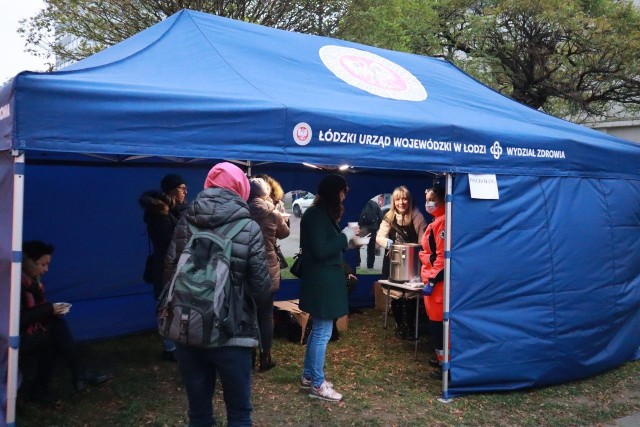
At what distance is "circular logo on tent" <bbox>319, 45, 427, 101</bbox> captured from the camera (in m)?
5.50

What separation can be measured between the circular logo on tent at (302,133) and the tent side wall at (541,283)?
156cm

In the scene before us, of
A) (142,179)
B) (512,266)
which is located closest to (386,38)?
(142,179)

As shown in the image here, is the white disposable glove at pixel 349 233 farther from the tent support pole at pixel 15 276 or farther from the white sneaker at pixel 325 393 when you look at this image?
the tent support pole at pixel 15 276

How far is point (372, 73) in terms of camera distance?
5891 millimetres

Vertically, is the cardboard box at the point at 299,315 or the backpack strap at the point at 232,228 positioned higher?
the backpack strap at the point at 232,228

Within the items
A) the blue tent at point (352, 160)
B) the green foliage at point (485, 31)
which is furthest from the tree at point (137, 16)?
the blue tent at point (352, 160)

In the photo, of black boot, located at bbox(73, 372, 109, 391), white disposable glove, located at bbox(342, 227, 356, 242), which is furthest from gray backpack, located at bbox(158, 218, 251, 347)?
black boot, located at bbox(73, 372, 109, 391)

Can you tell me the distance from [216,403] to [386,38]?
12.9 metres

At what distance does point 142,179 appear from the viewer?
684 centimetres

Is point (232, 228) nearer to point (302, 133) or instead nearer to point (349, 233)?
point (302, 133)

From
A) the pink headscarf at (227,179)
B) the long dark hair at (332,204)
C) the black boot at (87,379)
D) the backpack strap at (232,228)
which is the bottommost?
the black boot at (87,379)

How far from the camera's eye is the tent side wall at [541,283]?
5055mm

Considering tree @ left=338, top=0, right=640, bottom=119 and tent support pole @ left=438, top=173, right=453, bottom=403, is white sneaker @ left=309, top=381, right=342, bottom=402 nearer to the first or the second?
tent support pole @ left=438, top=173, right=453, bottom=403

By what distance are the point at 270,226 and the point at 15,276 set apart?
7.79 feet
